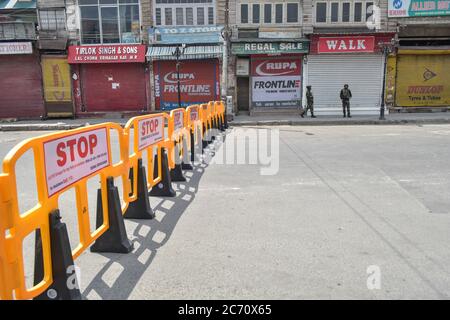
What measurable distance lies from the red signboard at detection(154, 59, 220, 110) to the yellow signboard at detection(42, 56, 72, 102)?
16.5ft

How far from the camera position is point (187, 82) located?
22938 millimetres

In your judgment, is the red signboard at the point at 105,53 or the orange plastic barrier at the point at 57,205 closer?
the orange plastic barrier at the point at 57,205

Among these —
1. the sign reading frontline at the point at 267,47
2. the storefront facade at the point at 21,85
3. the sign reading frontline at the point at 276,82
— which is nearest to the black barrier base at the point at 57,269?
the sign reading frontline at the point at 267,47

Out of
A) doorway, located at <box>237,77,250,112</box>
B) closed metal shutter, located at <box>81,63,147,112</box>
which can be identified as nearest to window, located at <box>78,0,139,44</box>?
closed metal shutter, located at <box>81,63,147,112</box>

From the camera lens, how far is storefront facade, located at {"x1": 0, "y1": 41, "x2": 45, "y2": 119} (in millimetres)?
22578

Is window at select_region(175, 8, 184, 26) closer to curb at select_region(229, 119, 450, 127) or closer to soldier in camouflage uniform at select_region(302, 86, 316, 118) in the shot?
curb at select_region(229, 119, 450, 127)

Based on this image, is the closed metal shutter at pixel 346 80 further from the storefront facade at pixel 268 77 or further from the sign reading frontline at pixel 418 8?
the sign reading frontline at pixel 418 8

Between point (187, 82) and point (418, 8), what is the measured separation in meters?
13.1

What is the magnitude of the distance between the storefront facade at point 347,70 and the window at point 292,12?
1545 millimetres

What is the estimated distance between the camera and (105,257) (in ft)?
13.8

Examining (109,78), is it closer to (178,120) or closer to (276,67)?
(276,67)

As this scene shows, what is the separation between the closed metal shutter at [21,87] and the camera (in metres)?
22.6

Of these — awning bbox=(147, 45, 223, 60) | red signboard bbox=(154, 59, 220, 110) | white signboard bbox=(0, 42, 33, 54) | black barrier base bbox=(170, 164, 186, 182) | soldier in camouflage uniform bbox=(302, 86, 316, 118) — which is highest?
white signboard bbox=(0, 42, 33, 54)

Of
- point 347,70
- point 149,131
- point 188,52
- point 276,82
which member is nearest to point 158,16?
point 188,52
